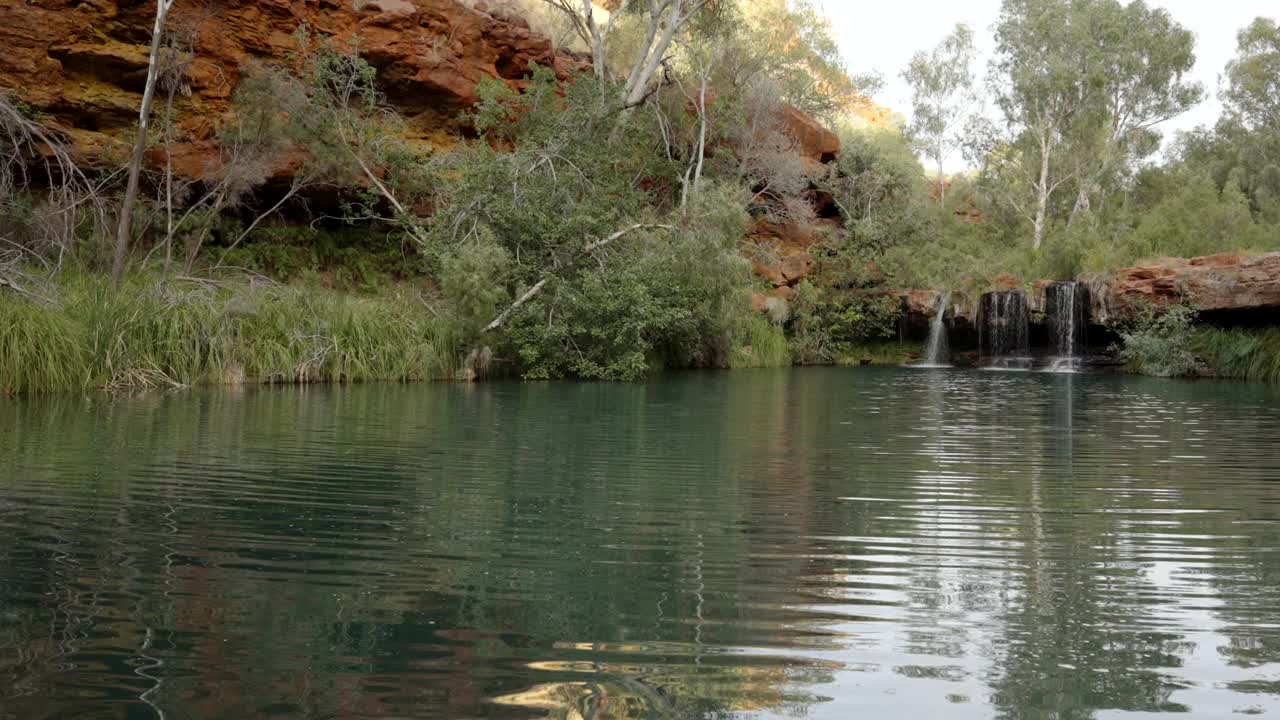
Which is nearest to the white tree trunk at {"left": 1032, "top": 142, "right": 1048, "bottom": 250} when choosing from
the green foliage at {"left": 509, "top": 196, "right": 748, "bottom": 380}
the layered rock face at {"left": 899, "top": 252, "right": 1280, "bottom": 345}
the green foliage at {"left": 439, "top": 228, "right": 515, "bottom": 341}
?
the layered rock face at {"left": 899, "top": 252, "right": 1280, "bottom": 345}

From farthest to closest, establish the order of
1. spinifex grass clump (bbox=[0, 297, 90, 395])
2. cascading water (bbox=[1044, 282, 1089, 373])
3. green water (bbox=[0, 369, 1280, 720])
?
cascading water (bbox=[1044, 282, 1089, 373]) → spinifex grass clump (bbox=[0, 297, 90, 395]) → green water (bbox=[0, 369, 1280, 720])

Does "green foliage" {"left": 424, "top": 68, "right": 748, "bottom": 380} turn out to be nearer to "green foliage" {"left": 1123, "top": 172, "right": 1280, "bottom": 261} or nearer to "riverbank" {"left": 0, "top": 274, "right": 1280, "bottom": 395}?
"riverbank" {"left": 0, "top": 274, "right": 1280, "bottom": 395}

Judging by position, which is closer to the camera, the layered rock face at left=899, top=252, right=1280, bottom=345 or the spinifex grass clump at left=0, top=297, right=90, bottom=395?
the spinifex grass clump at left=0, top=297, right=90, bottom=395

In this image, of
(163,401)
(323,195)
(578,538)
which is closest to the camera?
(578,538)

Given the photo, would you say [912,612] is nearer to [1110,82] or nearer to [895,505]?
[895,505]

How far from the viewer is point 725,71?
116 feet

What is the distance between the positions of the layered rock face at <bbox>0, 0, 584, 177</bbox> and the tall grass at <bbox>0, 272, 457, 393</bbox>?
7.27 m

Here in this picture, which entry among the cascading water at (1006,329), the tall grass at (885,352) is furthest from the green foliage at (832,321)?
the cascading water at (1006,329)

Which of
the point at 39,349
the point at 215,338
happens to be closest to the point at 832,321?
the point at 215,338

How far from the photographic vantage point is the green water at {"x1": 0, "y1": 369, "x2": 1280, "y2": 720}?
10.4 ft

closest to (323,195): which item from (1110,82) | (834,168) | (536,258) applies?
(536,258)

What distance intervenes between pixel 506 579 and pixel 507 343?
59.4 ft

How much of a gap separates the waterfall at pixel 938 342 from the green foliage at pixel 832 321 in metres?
1.31

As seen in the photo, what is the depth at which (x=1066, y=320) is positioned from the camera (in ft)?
101
